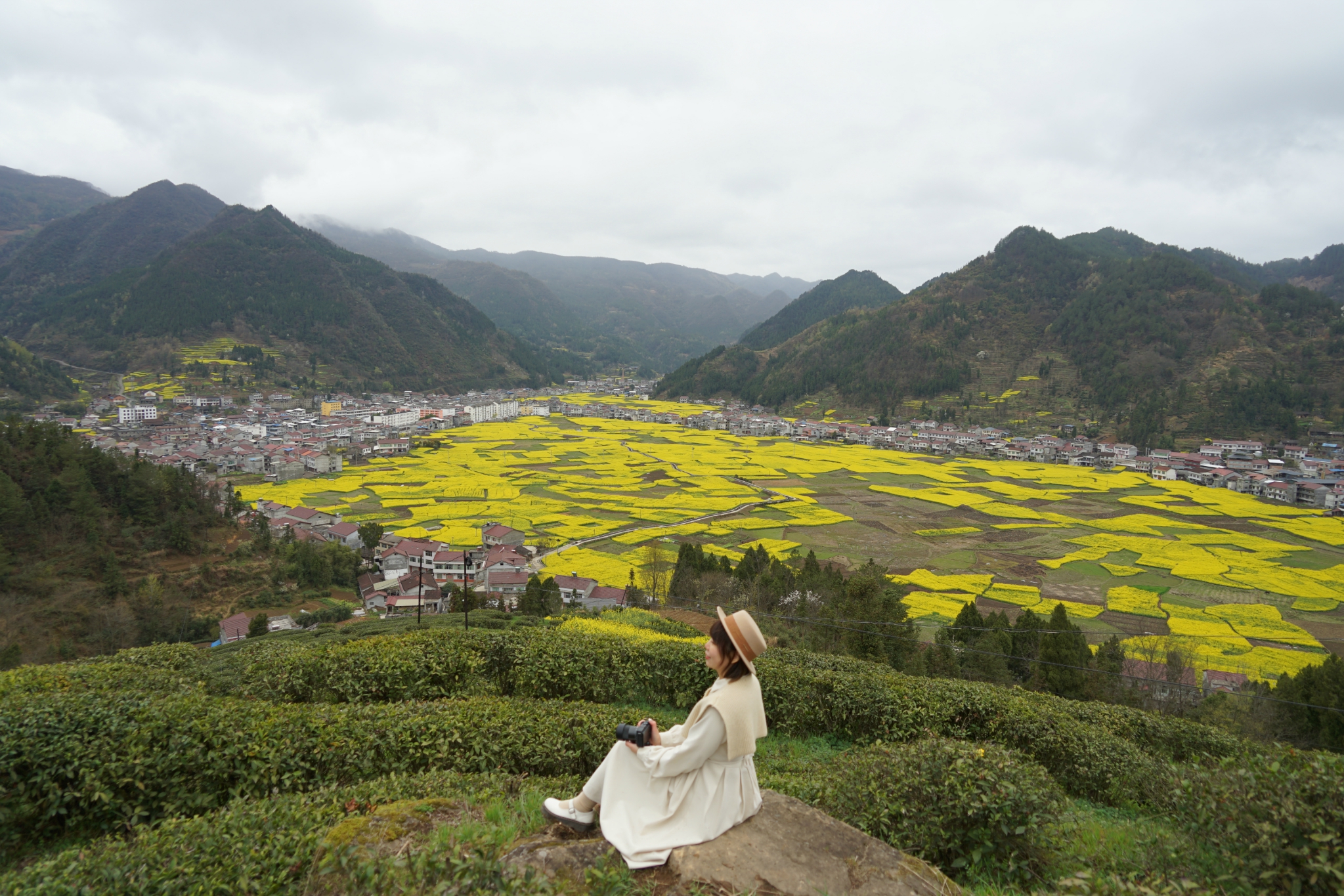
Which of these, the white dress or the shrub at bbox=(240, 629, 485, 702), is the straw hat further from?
the shrub at bbox=(240, 629, 485, 702)

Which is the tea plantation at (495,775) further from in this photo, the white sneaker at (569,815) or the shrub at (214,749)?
the white sneaker at (569,815)

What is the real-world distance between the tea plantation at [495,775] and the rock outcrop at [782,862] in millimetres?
247

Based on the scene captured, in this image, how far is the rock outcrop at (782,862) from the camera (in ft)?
9.89

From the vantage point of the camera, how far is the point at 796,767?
6301mm

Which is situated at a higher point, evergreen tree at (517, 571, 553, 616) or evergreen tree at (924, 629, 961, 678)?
evergreen tree at (924, 629, 961, 678)

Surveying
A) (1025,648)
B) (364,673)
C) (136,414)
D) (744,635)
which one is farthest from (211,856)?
(136,414)

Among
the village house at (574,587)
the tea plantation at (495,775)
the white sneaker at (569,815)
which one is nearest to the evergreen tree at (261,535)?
the village house at (574,587)

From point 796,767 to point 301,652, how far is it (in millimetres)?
6973

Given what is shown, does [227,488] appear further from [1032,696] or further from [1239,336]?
[1239,336]

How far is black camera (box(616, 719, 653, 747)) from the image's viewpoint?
3434 mm

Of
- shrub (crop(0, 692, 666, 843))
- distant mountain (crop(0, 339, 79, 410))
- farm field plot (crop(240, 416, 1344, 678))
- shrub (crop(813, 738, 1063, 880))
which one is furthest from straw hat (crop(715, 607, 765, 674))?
distant mountain (crop(0, 339, 79, 410))

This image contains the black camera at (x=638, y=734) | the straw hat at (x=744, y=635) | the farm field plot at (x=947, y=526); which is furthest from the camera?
the farm field plot at (x=947, y=526)

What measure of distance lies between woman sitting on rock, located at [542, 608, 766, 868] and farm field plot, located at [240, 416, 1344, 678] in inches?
894

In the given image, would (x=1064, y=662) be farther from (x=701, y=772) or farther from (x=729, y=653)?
(x=729, y=653)
